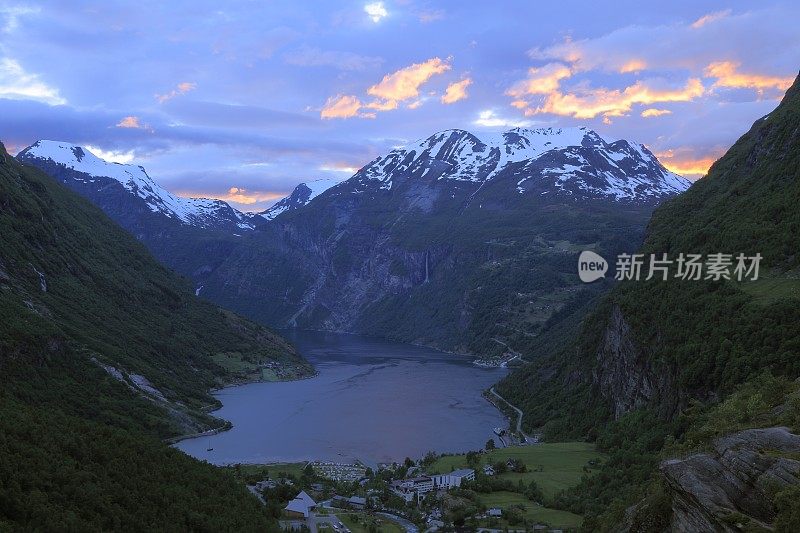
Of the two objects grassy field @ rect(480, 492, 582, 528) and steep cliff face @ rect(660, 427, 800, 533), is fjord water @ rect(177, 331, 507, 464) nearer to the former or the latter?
grassy field @ rect(480, 492, 582, 528)

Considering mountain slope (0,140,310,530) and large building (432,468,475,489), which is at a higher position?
mountain slope (0,140,310,530)

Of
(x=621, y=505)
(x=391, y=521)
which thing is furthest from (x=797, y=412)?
(x=391, y=521)

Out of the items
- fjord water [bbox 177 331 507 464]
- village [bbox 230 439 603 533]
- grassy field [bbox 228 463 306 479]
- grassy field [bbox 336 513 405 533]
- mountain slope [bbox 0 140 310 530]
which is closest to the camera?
mountain slope [bbox 0 140 310 530]

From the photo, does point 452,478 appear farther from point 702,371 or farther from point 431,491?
point 702,371

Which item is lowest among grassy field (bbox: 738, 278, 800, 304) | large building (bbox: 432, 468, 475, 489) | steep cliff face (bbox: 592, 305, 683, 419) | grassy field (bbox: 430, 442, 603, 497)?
large building (bbox: 432, 468, 475, 489)

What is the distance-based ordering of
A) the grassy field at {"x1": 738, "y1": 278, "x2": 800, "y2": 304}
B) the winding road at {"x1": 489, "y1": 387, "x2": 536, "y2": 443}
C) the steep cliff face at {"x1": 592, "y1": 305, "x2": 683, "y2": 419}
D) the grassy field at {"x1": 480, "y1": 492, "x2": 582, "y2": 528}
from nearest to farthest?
the grassy field at {"x1": 480, "y1": 492, "x2": 582, "y2": 528}
the grassy field at {"x1": 738, "y1": 278, "x2": 800, "y2": 304}
the steep cliff face at {"x1": 592, "y1": 305, "x2": 683, "y2": 419}
the winding road at {"x1": 489, "y1": 387, "x2": 536, "y2": 443}

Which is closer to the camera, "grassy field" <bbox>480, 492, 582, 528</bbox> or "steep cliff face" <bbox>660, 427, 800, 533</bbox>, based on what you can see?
"steep cliff face" <bbox>660, 427, 800, 533</bbox>

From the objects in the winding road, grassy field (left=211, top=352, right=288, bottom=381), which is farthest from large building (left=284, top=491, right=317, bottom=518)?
grassy field (left=211, top=352, right=288, bottom=381)
